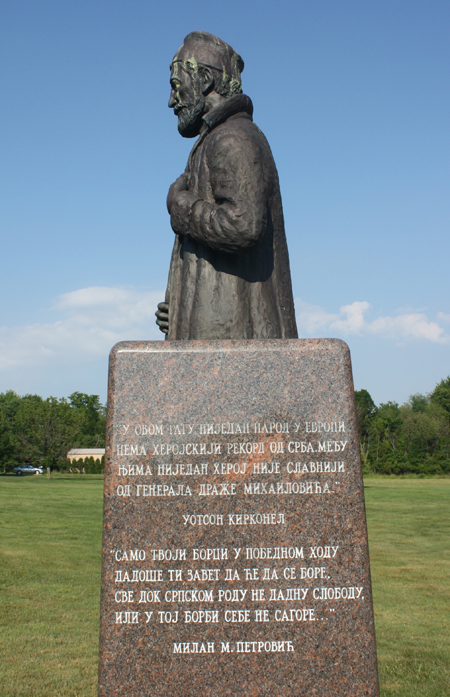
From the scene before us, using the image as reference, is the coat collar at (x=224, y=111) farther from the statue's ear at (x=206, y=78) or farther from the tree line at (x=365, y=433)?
the tree line at (x=365, y=433)

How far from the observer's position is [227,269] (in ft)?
12.9

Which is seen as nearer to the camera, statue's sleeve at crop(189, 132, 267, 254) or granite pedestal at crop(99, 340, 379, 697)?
granite pedestal at crop(99, 340, 379, 697)

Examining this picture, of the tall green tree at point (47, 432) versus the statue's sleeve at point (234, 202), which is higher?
the tall green tree at point (47, 432)

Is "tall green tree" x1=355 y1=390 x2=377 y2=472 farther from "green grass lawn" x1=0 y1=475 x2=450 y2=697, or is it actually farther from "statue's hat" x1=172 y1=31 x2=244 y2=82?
"statue's hat" x1=172 y1=31 x2=244 y2=82

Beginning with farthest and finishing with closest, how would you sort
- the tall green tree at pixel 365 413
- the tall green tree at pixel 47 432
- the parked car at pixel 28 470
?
the tall green tree at pixel 365 413, the parked car at pixel 28 470, the tall green tree at pixel 47 432

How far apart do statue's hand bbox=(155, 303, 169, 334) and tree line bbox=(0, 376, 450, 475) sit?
2734 centimetres

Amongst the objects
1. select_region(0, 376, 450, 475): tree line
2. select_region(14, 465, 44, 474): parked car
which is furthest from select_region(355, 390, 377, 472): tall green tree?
select_region(14, 465, 44, 474): parked car

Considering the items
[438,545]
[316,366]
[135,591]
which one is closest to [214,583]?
[135,591]

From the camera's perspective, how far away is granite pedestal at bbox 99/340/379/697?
298 centimetres

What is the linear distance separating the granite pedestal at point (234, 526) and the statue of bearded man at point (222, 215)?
60 centimetres

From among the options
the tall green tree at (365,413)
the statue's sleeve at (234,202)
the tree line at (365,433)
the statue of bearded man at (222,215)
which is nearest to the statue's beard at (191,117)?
the statue of bearded man at (222,215)

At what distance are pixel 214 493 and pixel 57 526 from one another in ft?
47.3

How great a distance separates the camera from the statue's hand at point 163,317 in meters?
4.74

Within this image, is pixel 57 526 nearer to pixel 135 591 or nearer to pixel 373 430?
pixel 135 591
